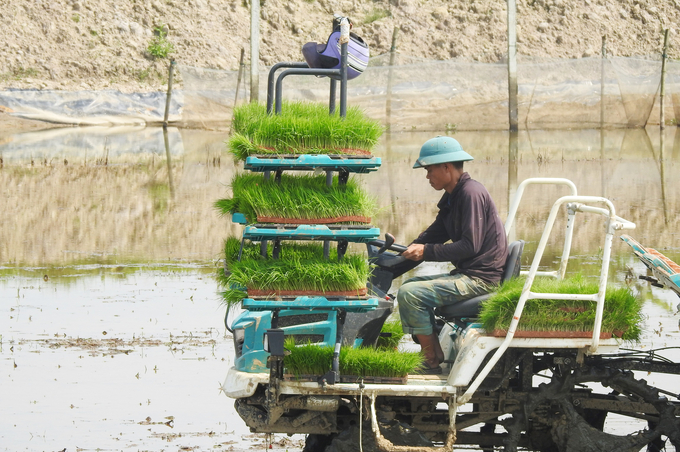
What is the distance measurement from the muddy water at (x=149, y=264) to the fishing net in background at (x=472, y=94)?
555 centimetres

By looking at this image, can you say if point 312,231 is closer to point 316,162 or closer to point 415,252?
point 316,162

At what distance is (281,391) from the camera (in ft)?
18.6

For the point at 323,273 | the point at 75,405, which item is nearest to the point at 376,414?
the point at 323,273

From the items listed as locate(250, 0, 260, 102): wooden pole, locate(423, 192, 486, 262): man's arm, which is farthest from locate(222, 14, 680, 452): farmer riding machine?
locate(250, 0, 260, 102): wooden pole

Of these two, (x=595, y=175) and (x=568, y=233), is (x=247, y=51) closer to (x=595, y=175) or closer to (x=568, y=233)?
(x=595, y=175)

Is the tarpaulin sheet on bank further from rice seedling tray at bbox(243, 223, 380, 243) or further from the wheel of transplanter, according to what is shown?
rice seedling tray at bbox(243, 223, 380, 243)

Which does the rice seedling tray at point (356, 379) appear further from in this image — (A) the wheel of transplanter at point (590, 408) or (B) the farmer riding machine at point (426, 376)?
(A) the wheel of transplanter at point (590, 408)

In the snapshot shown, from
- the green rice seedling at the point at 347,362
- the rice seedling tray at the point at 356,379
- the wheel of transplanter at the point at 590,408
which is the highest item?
the green rice seedling at the point at 347,362

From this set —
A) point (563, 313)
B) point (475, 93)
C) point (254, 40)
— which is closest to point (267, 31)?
point (475, 93)

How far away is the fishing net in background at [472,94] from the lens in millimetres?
31109

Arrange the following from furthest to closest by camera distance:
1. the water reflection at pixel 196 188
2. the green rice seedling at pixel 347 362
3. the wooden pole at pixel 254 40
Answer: the wooden pole at pixel 254 40, the water reflection at pixel 196 188, the green rice seedling at pixel 347 362

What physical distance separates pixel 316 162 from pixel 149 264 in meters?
6.94

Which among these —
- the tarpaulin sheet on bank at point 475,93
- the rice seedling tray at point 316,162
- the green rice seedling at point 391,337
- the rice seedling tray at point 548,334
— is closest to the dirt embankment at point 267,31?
the tarpaulin sheet on bank at point 475,93

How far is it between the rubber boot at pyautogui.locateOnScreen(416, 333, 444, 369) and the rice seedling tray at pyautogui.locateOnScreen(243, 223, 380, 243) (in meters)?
0.84
